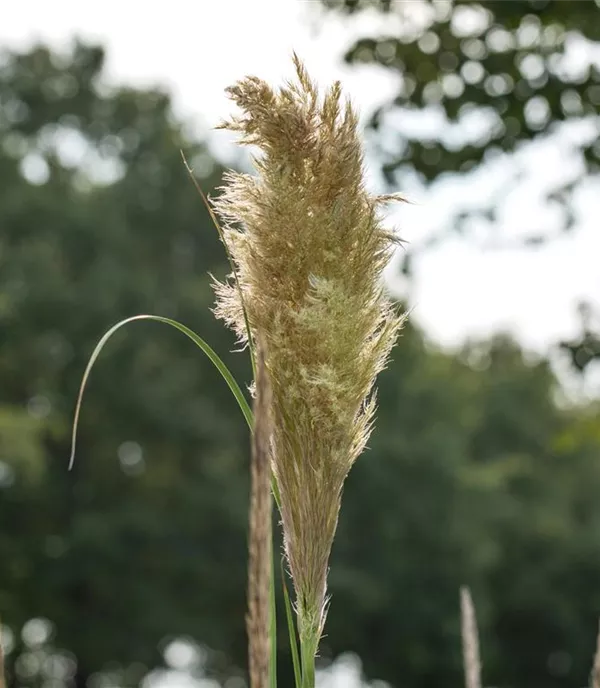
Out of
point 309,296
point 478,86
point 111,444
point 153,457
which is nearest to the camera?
point 309,296

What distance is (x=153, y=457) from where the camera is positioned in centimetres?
2442

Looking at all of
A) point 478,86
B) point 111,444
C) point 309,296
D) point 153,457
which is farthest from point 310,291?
point 153,457

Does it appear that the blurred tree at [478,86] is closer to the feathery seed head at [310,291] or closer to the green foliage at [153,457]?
the feathery seed head at [310,291]

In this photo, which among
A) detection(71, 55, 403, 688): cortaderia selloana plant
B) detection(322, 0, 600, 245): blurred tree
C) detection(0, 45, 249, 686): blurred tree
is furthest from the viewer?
detection(0, 45, 249, 686): blurred tree

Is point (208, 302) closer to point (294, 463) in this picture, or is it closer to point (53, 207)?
point (53, 207)

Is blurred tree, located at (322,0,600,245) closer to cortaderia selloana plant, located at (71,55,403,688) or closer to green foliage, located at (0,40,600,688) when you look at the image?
cortaderia selloana plant, located at (71,55,403,688)

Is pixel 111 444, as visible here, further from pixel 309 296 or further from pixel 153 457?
pixel 309 296

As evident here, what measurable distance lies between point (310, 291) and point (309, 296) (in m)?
0.03

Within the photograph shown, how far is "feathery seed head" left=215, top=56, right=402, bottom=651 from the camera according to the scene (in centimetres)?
206

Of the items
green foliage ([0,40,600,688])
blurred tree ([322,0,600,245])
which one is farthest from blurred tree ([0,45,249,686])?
blurred tree ([322,0,600,245])

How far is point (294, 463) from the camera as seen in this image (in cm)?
211

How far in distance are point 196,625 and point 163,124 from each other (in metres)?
10.2

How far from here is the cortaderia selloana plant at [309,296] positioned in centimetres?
206

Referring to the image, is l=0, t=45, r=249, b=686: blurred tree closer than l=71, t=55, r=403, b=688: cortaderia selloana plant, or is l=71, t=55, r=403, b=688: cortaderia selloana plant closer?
l=71, t=55, r=403, b=688: cortaderia selloana plant
